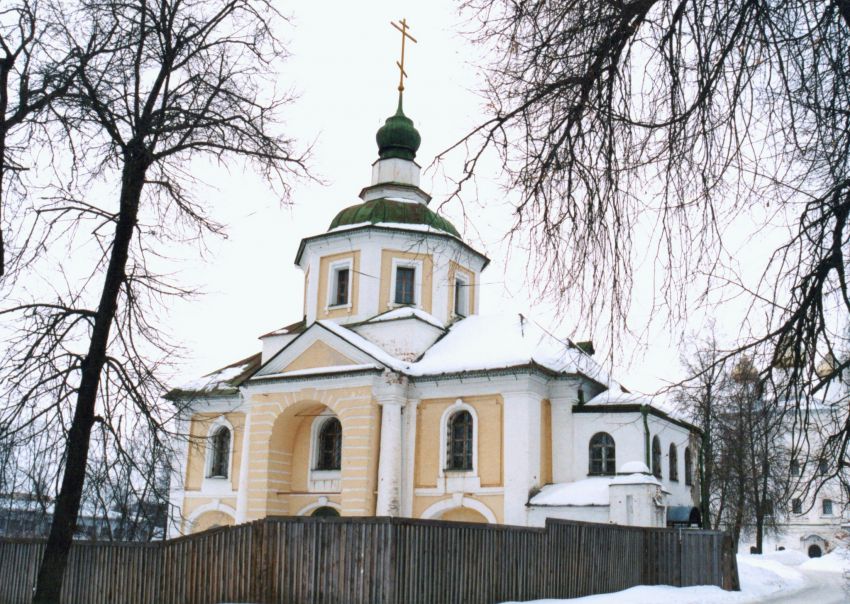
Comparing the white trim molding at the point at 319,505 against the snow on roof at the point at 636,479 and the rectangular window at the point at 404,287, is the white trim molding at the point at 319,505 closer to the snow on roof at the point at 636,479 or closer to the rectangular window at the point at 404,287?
the rectangular window at the point at 404,287

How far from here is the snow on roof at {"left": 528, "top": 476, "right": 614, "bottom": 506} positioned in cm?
2164

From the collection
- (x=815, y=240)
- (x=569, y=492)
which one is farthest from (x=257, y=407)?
(x=815, y=240)

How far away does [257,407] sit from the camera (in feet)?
85.0

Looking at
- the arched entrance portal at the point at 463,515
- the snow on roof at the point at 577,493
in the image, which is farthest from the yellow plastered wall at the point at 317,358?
the snow on roof at the point at 577,493

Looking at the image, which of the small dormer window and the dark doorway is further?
the small dormer window

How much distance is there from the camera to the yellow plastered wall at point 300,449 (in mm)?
23531

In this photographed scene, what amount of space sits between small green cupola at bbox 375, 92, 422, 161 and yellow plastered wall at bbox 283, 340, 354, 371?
8.46 m

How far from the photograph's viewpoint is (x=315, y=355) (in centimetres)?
2559

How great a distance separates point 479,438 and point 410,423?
217cm

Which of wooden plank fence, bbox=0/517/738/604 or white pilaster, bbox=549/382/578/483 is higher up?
white pilaster, bbox=549/382/578/483

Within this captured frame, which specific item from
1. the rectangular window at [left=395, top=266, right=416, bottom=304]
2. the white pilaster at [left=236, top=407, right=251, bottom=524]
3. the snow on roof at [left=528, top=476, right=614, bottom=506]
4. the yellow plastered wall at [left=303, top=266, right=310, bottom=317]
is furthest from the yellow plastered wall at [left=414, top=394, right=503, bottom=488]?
the yellow plastered wall at [left=303, top=266, right=310, bottom=317]

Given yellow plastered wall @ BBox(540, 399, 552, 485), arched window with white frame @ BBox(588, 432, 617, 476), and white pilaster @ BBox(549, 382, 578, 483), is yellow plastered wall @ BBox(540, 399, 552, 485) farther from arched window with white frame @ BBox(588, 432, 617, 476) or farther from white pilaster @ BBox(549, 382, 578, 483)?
arched window with white frame @ BBox(588, 432, 617, 476)

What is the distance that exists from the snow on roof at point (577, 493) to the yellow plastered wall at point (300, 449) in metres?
4.74

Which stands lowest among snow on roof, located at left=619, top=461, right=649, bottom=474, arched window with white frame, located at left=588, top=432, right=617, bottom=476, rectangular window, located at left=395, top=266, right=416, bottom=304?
snow on roof, located at left=619, top=461, right=649, bottom=474
